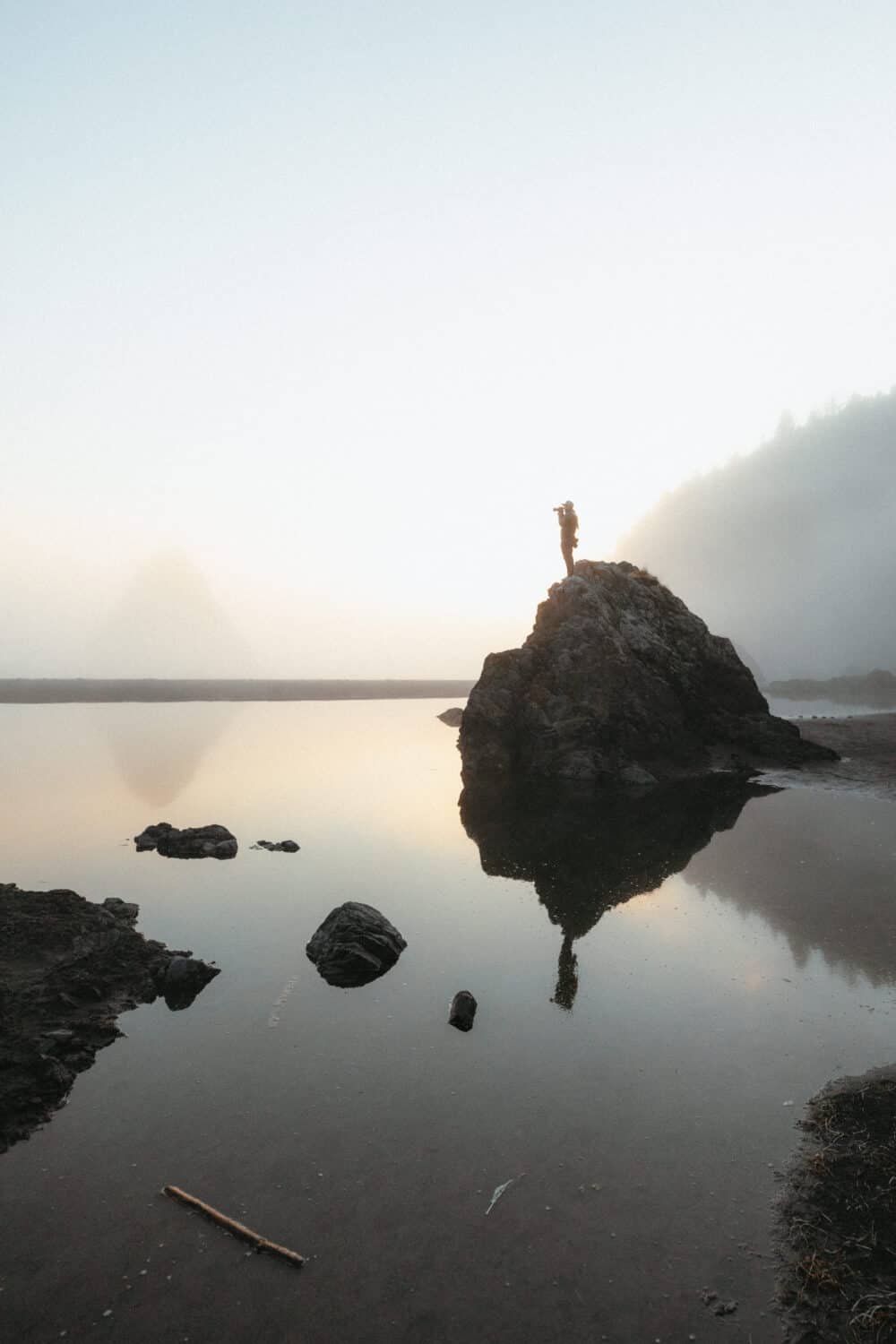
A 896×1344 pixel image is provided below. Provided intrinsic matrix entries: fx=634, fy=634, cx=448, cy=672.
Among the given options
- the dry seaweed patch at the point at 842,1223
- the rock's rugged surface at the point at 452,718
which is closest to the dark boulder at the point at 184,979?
the dry seaweed patch at the point at 842,1223

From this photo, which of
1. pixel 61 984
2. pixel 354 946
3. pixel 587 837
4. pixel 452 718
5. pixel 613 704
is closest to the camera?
pixel 61 984

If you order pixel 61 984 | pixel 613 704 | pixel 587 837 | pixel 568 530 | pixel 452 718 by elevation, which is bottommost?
pixel 587 837

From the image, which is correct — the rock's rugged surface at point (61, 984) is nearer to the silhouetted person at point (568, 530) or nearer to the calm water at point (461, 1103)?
the calm water at point (461, 1103)

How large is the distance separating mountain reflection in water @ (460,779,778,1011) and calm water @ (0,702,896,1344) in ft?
1.02

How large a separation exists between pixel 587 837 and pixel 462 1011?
19554mm

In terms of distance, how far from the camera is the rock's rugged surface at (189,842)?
29.3m

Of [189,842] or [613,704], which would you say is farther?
[613,704]

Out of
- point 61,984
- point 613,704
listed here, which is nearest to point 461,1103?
point 61,984

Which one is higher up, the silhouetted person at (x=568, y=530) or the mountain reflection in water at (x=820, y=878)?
the silhouetted person at (x=568, y=530)

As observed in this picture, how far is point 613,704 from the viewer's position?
176ft

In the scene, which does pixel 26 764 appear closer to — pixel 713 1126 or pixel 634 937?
pixel 634 937

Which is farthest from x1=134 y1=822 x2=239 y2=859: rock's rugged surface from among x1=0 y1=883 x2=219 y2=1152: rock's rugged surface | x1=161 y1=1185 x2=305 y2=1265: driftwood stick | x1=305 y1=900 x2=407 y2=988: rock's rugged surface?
x1=161 y1=1185 x2=305 y2=1265: driftwood stick

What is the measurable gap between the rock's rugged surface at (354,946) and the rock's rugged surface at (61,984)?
2.98 metres

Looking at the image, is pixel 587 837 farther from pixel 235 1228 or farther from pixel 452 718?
pixel 452 718
